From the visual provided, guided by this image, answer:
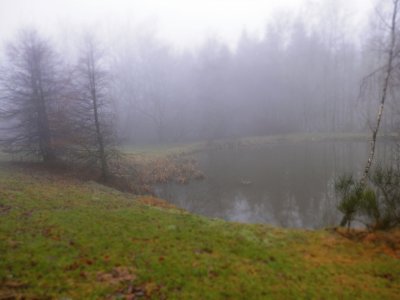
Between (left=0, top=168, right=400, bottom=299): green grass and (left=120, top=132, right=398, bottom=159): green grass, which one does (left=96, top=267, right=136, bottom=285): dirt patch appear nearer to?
(left=0, top=168, right=400, bottom=299): green grass

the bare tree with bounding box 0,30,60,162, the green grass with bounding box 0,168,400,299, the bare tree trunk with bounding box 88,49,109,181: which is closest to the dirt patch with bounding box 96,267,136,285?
the green grass with bounding box 0,168,400,299

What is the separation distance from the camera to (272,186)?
19.0 meters

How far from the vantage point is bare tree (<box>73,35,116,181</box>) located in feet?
55.7

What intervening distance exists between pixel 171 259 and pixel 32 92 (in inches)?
651

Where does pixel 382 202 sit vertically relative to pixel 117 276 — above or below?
above

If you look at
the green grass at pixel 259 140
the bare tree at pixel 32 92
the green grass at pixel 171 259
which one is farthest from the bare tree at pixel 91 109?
the green grass at pixel 259 140

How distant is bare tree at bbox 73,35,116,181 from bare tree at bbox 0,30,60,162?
78.7 inches

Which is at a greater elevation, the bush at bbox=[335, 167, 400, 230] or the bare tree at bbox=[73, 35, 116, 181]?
the bare tree at bbox=[73, 35, 116, 181]

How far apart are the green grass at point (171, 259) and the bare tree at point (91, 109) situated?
7512 millimetres

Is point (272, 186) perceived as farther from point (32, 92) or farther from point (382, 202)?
point (32, 92)

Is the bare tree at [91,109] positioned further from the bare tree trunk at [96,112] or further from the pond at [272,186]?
the pond at [272,186]

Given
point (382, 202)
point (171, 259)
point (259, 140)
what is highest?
point (259, 140)

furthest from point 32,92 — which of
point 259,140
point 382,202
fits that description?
point 259,140

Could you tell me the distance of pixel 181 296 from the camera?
5.30 m
